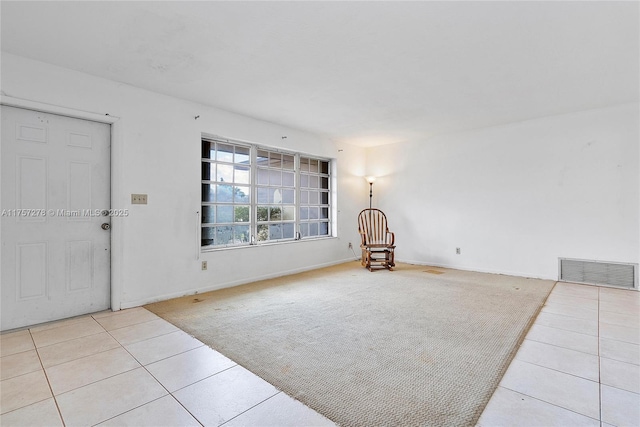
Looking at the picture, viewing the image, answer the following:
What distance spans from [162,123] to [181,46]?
123 cm

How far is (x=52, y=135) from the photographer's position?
2777mm

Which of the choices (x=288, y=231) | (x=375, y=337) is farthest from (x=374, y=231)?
(x=375, y=337)

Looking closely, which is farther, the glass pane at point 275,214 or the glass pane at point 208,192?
the glass pane at point 275,214

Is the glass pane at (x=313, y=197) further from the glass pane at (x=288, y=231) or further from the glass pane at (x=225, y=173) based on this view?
the glass pane at (x=225, y=173)

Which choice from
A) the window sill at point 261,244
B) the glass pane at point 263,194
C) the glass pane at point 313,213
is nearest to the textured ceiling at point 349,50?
the glass pane at point 263,194

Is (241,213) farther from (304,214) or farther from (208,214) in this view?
(304,214)

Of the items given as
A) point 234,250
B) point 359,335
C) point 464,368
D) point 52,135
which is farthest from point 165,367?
point 52,135

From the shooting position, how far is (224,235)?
4.06 m

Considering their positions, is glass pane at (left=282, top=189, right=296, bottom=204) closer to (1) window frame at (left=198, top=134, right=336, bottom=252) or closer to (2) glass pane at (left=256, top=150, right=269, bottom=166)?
(1) window frame at (left=198, top=134, right=336, bottom=252)

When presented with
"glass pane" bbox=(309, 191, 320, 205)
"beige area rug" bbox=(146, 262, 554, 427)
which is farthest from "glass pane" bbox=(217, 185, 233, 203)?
"glass pane" bbox=(309, 191, 320, 205)

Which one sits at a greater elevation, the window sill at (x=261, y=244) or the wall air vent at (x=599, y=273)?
the window sill at (x=261, y=244)

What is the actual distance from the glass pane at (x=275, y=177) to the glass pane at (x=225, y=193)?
0.72 metres

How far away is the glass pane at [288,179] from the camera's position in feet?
15.9

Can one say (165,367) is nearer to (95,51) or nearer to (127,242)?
(127,242)
